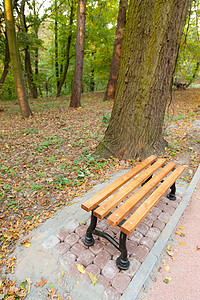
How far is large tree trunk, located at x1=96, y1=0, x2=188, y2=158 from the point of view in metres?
3.30

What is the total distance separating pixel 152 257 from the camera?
213 centimetres

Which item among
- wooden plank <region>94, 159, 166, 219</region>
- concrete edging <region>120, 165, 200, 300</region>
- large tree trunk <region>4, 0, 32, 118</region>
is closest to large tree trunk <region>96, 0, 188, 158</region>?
wooden plank <region>94, 159, 166, 219</region>

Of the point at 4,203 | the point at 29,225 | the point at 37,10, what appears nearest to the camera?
the point at 29,225

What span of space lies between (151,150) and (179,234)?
6.36 feet

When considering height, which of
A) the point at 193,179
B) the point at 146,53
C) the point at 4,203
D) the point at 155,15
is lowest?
the point at 4,203

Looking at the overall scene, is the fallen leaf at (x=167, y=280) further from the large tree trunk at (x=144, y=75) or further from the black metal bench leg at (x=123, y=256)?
the large tree trunk at (x=144, y=75)

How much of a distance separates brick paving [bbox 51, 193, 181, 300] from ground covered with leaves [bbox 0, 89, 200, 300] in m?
0.52

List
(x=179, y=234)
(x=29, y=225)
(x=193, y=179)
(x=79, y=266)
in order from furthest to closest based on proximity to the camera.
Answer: (x=193, y=179) < (x=29, y=225) < (x=179, y=234) < (x=79, y=266)

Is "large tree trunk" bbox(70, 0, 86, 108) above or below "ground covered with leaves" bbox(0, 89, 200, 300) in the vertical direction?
above

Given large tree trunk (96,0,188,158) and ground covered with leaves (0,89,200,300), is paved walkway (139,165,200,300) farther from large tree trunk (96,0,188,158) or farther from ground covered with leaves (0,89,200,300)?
large tree trunk (96,0,188,158)

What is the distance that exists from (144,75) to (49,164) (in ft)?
9.76

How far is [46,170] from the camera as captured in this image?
416 centimetres

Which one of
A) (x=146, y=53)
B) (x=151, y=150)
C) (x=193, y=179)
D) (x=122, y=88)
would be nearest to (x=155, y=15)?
(x=146, y=53)

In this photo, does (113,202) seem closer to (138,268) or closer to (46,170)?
(138,268)
